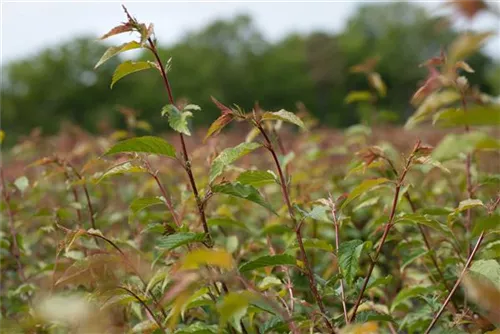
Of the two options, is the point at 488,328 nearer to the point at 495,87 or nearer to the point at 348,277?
the point at 348,277

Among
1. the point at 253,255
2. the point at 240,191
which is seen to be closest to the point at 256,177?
the point at 240,191

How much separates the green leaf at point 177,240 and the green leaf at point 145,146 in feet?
0.56

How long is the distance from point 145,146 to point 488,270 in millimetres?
768

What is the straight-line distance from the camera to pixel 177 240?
1.21 metres

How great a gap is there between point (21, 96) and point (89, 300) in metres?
41.6

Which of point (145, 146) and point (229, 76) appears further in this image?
point (229, 76)

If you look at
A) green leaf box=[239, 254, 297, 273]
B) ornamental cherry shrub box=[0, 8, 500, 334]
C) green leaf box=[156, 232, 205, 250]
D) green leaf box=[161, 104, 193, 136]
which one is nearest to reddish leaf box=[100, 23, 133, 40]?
ornamental cherry shrub box=[0, 8, 500, 334]

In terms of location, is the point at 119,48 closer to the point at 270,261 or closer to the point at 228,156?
the point at 228,156

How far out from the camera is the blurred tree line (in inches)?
1497

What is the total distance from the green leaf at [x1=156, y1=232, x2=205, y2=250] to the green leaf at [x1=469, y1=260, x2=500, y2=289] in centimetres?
60

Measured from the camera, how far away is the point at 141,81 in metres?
39.5

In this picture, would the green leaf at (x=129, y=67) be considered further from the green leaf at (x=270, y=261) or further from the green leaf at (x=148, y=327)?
the green leaf at (x=148, y=327)

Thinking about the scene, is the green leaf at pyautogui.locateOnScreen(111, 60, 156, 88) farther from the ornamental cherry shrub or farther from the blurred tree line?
the blurred tree line

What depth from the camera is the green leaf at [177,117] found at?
3.90 feet
